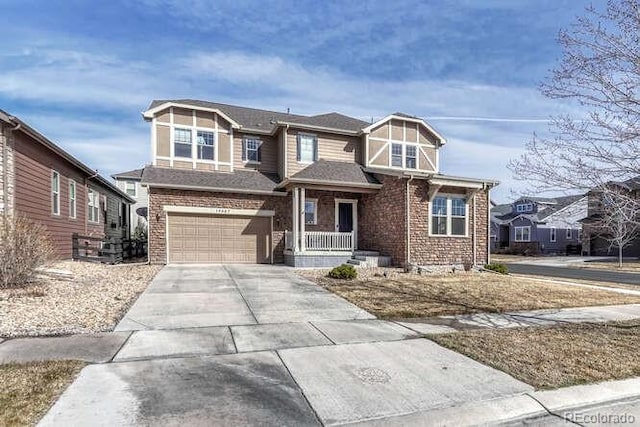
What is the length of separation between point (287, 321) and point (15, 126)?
1059 centimetres

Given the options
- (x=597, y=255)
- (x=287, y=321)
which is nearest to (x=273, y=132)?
(x=287, y=321)

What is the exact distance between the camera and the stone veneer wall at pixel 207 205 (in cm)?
1631

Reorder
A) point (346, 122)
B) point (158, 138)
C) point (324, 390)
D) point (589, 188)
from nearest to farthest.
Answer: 1. point (324, 390)
2. point (589, 188)
3. point (158, 138)
4. point (346, 122)

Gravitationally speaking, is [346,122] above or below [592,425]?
above

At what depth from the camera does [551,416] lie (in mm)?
3814

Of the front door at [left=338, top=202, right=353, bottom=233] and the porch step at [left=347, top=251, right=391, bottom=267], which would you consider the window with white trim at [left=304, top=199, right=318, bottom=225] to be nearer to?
the front door at [left=338, top=202, right=353, bottom=233]

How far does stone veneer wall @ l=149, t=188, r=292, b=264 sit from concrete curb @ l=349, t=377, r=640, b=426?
14575 millimetres

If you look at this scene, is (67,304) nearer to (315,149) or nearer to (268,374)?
(268,374)

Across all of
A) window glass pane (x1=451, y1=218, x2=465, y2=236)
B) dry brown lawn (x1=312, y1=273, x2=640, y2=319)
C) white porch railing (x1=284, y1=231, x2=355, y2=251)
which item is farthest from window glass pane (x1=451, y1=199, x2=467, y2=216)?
white porch railing (x1=284, y1=231, x2=355, y2=251)

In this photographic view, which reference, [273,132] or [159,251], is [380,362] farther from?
[273,132]

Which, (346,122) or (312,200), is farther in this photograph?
(346,122)

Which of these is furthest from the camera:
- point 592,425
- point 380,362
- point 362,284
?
point 362,284

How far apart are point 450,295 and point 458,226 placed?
700cm

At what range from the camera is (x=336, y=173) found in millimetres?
17922
